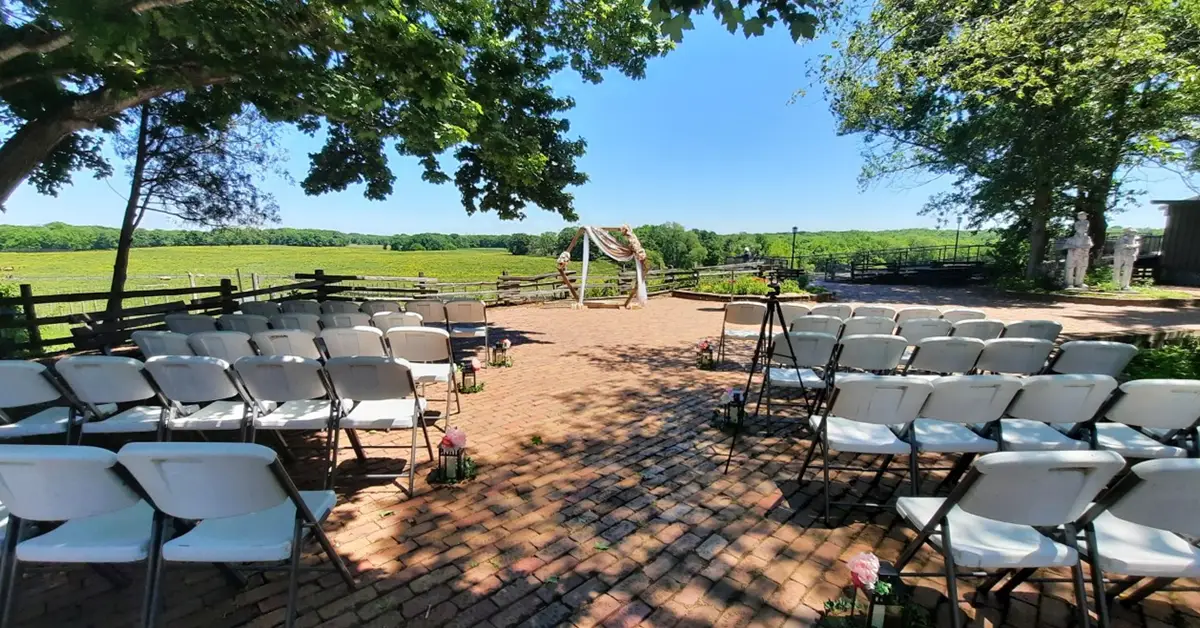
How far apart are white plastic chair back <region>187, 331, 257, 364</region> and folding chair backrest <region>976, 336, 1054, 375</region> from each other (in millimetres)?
5454

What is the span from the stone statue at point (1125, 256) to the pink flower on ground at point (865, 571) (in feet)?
59.7

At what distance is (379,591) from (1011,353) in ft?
14.4

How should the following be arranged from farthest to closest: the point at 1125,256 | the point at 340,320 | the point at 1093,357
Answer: the point at 1125,256 < the point at 340,320 < the point at 1093,357

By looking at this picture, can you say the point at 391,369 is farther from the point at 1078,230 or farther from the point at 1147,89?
the point at 1078,230

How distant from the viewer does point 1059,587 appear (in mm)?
2102

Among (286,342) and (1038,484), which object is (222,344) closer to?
(286,342)

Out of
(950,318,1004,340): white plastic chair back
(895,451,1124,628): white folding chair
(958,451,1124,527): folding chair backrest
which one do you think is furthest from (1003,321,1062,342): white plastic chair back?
(958,451,1124,527): folding chair backrest

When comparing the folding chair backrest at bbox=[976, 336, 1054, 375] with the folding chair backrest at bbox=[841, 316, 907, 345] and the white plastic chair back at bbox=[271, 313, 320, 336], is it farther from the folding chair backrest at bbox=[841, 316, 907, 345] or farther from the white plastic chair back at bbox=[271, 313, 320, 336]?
the white plastic chair back at bbox=[271, 313, 320, 336]

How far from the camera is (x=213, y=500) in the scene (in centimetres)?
156

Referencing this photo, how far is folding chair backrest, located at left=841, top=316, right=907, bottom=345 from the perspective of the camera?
4.54m

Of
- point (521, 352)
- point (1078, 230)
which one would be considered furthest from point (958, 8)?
point (521, 352)

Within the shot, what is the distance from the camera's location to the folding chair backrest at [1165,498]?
139 centimetres

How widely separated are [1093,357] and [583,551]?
3.82m

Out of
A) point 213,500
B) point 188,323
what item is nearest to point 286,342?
point 188,323
